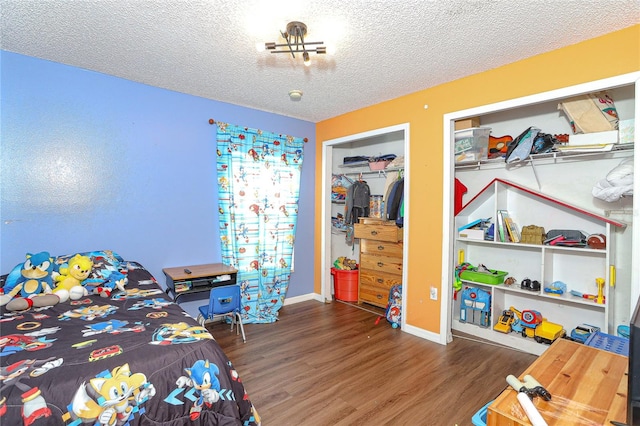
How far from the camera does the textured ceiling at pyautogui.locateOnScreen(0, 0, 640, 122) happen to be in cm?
200

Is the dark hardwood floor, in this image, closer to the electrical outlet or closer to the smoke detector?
the electrical outlet

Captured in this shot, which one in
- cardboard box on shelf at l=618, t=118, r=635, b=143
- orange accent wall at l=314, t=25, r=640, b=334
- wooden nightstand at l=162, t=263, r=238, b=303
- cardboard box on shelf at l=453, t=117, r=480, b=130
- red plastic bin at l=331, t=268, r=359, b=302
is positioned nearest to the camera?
orange accent wall at l=314, t=25, r=640, b=334

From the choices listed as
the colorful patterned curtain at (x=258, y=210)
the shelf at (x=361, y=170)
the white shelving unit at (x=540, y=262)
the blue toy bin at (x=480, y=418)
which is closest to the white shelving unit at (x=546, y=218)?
the white shelving unit at (x=540, y=262)

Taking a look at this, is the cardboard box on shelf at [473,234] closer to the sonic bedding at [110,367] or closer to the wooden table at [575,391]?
the wooden table at [575,391]

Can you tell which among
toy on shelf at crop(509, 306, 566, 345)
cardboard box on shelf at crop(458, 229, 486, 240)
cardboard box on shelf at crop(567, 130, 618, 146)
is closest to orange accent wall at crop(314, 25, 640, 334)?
cardboard box on shelf at crop(458, 229, 486, 240)

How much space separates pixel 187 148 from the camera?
140 inches

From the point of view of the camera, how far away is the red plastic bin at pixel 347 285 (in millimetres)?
4652

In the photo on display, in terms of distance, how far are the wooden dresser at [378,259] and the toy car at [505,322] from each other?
3.88 feet

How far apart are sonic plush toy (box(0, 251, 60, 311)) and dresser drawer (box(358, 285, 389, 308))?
3440 mm

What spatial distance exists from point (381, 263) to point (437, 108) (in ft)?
6.93

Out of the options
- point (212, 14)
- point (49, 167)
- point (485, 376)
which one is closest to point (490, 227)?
point (485, 376)

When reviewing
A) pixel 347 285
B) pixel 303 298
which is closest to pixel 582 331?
pixel 347 285

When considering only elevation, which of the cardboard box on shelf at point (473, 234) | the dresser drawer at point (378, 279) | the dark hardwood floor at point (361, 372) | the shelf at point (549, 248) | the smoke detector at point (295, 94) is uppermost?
the smoke detector at point (295, 94)

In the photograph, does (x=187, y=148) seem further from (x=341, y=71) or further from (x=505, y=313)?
(x=505, y=313)
